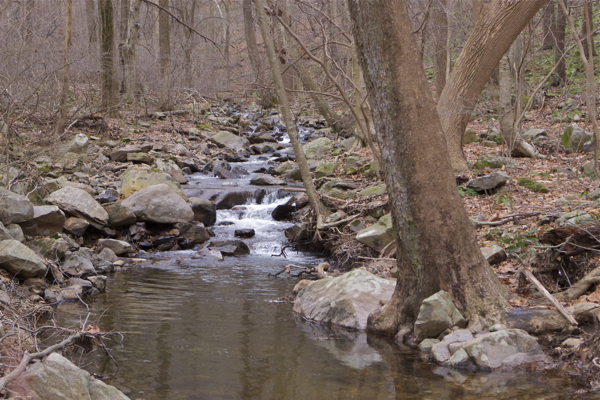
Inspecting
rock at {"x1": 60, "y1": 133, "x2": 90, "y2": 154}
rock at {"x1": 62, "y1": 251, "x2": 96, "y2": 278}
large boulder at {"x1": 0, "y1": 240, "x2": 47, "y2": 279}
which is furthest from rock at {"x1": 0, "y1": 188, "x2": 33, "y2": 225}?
rock at {"x1": 60, "y1": 133, "x2": 90, "y2": 154}

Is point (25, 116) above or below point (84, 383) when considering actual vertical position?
above

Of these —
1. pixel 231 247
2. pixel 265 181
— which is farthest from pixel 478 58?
pixel 265 181

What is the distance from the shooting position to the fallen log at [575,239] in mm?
5098

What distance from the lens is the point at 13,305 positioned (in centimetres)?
515

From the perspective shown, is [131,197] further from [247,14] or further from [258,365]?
[247,14]

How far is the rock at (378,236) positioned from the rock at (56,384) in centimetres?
541

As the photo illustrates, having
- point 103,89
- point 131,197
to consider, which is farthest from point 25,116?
point 103,89

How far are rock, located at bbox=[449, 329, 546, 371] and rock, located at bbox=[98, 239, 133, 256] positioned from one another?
6.56 metres

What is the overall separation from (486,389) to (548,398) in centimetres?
43

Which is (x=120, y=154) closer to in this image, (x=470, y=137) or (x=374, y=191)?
(x=374, y=191)

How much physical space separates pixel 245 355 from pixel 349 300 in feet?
5.18

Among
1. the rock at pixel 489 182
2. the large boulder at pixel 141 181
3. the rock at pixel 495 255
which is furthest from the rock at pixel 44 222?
the rock at pixel 489 182

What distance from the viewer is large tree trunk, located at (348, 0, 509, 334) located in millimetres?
4781

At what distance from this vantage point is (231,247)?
32.9 ft
